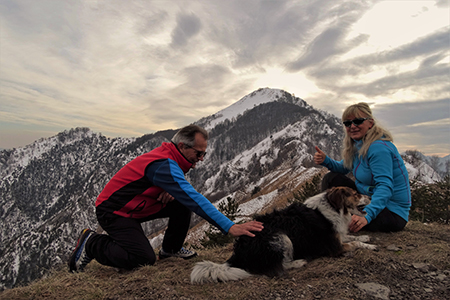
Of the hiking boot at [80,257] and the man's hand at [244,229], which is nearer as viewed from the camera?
the man's hand at [244,229]

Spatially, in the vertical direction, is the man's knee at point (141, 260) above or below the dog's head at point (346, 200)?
below

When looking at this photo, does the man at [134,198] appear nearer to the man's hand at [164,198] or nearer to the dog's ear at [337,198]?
the man's hand at [164,198]

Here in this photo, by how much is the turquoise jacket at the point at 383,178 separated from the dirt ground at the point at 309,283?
2.89 ft

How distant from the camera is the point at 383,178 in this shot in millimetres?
4602

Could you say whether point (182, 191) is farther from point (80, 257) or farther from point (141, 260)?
point (80, 257)

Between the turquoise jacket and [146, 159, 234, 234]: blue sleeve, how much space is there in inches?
110

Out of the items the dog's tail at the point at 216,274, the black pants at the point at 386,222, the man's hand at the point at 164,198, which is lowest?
the dog's tail at the point at 216,274

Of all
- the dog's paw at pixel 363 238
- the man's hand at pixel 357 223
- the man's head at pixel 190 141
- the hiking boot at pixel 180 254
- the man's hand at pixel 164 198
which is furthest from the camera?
the hiking boot at pixel 180 254

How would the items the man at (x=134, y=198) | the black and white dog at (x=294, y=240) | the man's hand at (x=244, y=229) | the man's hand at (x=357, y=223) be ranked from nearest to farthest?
the man's hand at (x=244, y=229) → the black and white dog at (x=294, y=240) → the man at (x=134, y=198) → the man's hand at (x=357, y=223)

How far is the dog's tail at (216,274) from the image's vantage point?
Result: 3.60 metres

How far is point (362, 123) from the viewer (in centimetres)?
511

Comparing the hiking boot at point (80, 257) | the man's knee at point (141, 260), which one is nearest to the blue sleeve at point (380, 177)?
the man's knee at point (141, 260)

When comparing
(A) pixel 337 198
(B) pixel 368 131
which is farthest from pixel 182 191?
(B) pixel 368 131

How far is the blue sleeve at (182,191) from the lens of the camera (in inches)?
142
